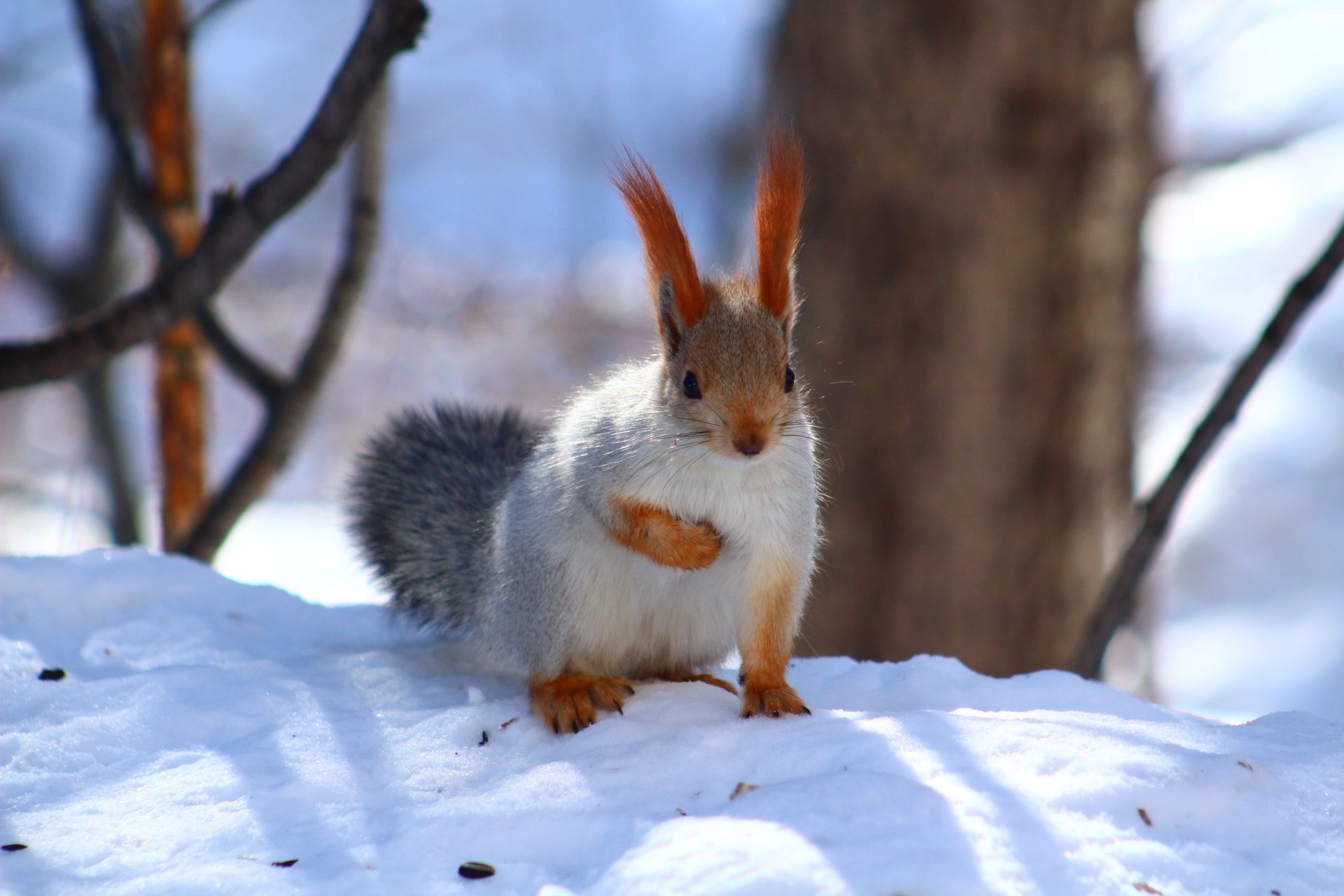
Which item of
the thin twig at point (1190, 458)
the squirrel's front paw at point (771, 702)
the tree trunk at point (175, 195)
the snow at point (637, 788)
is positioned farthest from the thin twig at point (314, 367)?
the thin twig at point (1190, 458)

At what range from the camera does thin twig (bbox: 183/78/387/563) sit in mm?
2914

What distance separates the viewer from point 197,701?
171 centimetres

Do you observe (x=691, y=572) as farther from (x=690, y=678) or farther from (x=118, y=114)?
(x=118, y=114)

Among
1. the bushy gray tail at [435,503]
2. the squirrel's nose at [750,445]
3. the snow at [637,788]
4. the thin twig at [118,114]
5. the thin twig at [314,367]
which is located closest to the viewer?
the snow at [637,788]

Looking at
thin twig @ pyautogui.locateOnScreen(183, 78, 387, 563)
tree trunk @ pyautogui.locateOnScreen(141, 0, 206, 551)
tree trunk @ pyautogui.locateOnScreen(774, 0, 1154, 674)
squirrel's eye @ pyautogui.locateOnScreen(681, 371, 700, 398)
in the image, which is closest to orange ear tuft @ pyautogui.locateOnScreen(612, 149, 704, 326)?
squirrel's eye @ pyautogui.locateOnScreen(681, 371, 700, 398)

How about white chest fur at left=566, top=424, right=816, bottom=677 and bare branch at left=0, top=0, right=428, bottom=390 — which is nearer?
white chest fur at left=566, top=424, right=816, bottom=677

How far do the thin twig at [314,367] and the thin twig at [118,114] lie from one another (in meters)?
0.42

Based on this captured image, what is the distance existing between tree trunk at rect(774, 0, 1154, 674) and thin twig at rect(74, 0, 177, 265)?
6.31 feet

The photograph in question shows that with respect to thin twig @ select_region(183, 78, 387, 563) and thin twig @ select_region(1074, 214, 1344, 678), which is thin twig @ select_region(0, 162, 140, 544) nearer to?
thin twig @ select_region(183, 78, 387, 563)

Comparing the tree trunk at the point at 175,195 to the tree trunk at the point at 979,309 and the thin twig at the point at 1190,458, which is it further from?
the thin twig at the point at 1190,458

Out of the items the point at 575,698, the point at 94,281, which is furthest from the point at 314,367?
the point at 94,281

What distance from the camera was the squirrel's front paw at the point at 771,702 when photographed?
163 centimetres

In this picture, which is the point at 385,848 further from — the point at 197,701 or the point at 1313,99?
the point at 1313,99

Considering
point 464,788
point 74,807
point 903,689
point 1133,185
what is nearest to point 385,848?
point 464,788
